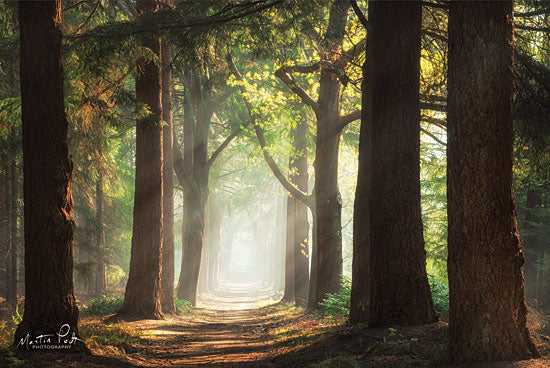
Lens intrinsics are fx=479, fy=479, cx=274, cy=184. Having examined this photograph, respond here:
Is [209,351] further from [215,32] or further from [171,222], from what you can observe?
[171,222]

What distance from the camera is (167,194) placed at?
16.9 metres

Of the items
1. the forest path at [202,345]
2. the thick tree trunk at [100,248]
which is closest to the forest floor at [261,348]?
the forest path at [202,345]

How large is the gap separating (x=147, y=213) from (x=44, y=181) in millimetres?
5501

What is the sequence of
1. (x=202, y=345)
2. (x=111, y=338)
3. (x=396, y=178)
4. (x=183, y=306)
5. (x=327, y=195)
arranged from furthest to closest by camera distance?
(x=183, y=306) < (x=327, y=195) < (x=202, y=345) < (x=111, y=338) < (x=396, y=178)

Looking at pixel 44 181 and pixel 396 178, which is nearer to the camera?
pixel 44 181

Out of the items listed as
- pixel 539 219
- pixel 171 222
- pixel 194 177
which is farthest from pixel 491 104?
pixel 194 177

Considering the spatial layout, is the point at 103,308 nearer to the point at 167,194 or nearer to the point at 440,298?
the point at 167,194

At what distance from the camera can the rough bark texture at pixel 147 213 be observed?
39.2ft

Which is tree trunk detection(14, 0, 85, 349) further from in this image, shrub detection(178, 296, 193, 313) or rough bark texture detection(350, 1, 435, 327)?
shrub detection(178, 296, 193, 313)

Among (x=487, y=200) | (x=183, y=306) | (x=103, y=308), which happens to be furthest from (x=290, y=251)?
(x=487, y=200)

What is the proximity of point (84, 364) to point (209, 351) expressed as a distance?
3.53 m

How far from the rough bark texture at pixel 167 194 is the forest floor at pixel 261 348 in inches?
141

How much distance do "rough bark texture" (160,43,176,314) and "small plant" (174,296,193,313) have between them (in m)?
1.48

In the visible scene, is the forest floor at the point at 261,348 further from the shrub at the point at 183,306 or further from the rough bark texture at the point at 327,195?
the shrub at the point at 183,306
